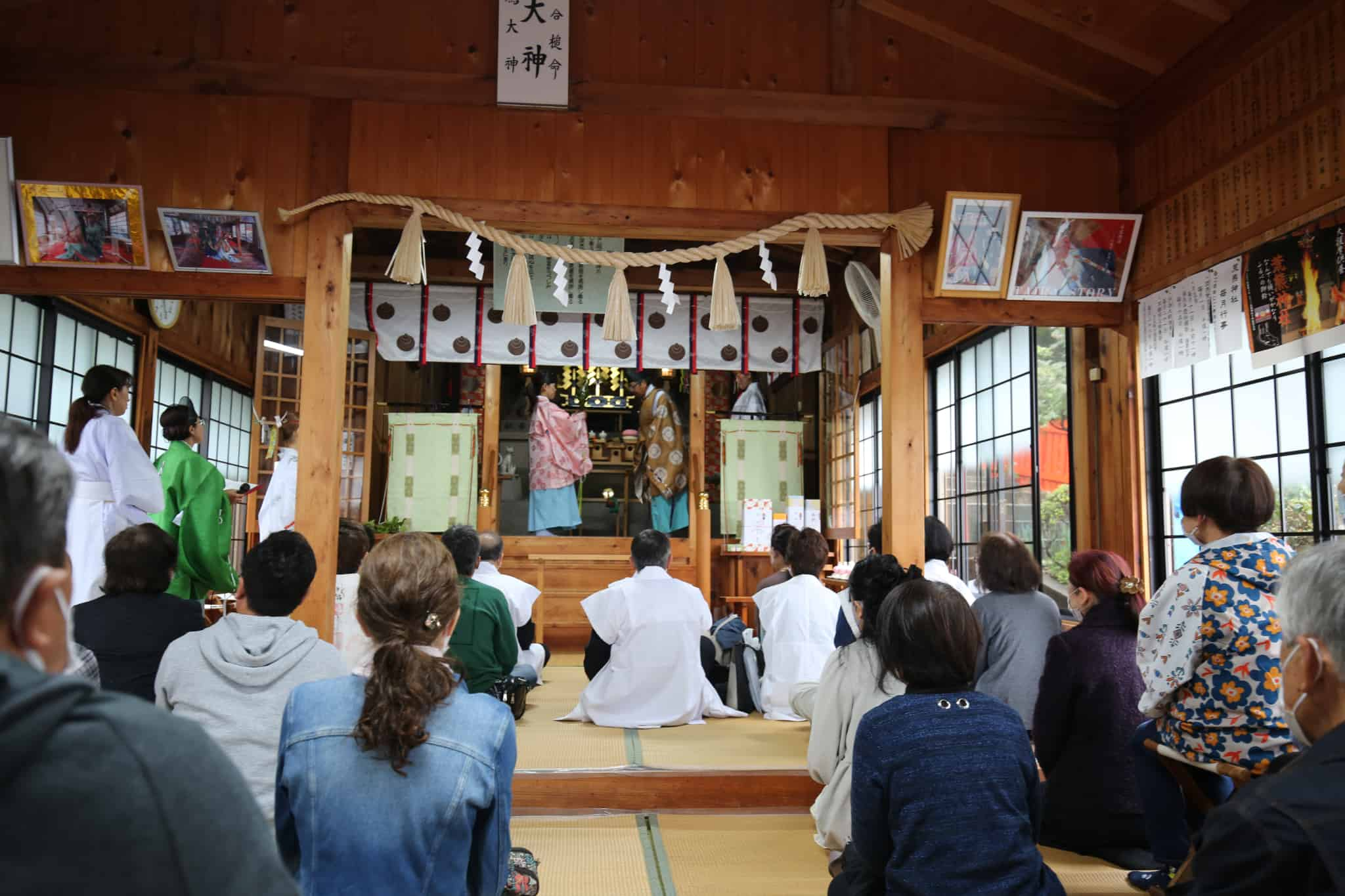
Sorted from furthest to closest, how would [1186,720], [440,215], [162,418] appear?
[440,215] < [162,418] < [1186,720]

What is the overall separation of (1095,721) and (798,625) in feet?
6.22

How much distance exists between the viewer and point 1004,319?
15.0 ft

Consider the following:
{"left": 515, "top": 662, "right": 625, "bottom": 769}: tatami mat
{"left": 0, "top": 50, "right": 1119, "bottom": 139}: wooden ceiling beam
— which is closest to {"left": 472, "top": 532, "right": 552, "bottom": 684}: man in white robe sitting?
{"left": 515, "top": 662, "right": 625, "bottom": 769}: tatami mat

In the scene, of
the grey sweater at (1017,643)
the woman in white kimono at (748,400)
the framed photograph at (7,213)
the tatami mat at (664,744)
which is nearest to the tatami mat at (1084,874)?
the grey sweater at (1017,643)

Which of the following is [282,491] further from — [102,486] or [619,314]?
[619,314]

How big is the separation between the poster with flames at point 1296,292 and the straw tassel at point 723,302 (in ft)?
6.75

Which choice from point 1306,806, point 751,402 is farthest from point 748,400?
point 1306,806

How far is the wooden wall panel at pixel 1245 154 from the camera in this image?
3.32m

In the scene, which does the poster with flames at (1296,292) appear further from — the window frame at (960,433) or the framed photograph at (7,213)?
the framed photograph at (7,213)

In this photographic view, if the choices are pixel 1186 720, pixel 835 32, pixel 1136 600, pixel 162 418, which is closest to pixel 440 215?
pixel 162 418

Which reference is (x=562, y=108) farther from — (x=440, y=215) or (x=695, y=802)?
(x=695, y=802)

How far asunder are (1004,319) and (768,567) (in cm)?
379

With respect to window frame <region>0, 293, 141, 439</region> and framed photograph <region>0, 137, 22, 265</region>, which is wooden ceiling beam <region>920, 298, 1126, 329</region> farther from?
window frame <region>0, 293, 141, 439</region>

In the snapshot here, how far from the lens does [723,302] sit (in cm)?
453
